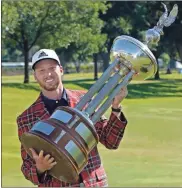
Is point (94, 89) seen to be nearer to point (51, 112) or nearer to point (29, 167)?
point (51, 112)

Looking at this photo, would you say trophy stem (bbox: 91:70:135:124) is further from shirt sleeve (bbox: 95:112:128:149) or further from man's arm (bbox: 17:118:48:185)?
man's arm (bbox: 17:118:48:185)

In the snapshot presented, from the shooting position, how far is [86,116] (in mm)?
3146

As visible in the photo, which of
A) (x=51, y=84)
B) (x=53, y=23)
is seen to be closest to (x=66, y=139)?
(x=51, y=84)

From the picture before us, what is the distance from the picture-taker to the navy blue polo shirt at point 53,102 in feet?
11.8

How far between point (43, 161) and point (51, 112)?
0.52 metres

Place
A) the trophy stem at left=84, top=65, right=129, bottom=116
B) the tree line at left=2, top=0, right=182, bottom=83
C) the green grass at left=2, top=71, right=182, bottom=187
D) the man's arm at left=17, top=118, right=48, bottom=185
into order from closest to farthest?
1. the trophy stem at left=84, top=65, right=129, bottom=116
2. the man's arm at left=17, top=118, right=48, bottom=185
3. the green grass at left=2, top=71, right=182, bottom=187
4. the tree line at left=2, top=0, right=182, bottom=83

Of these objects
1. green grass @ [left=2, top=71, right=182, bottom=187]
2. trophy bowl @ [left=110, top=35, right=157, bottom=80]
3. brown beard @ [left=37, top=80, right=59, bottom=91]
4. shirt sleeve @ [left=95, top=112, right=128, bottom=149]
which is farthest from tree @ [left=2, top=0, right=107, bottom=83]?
trophy bowl @ [left=110, top=35, right=157, bottom=80]

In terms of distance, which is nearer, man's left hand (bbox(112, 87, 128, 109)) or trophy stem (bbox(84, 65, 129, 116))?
trophy stem (bbox(84, 65, 129, 116))

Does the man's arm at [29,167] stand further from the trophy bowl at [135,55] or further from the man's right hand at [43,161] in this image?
the trophy bowl at [135,55]

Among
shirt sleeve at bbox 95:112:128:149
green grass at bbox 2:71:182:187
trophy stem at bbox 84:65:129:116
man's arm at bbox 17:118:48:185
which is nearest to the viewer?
trophy stem at bbox 84:65:129:116

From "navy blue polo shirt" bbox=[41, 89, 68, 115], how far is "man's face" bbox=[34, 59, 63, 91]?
0.13m

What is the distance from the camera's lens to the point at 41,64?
3.48m

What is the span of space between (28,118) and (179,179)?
5.03 m

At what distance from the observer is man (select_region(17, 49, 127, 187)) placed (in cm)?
346
